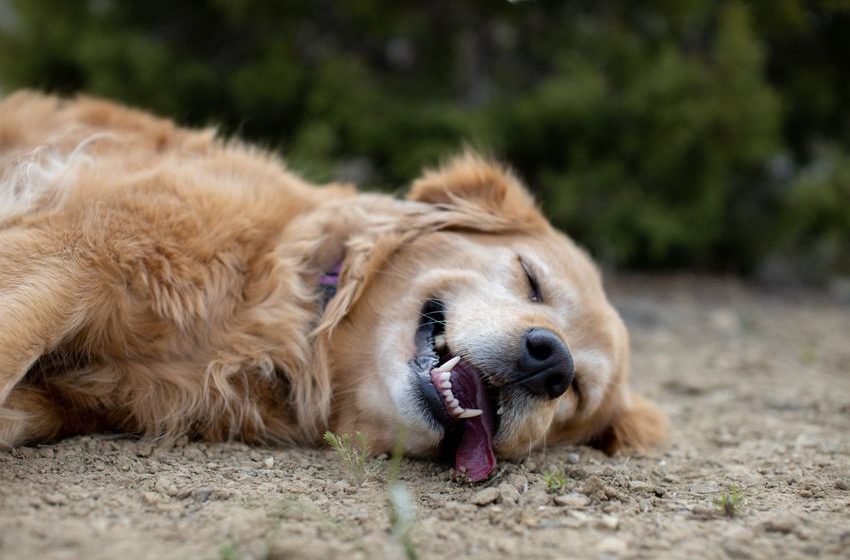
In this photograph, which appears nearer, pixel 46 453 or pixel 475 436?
pixel 46 453

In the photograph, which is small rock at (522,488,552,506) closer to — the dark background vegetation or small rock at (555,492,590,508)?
small rock at (555,492,590,508)

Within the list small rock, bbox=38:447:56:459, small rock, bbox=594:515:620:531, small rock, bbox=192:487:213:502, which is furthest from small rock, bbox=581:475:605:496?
small rock, bbox=38:447:56:459

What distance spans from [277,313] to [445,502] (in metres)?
1.06

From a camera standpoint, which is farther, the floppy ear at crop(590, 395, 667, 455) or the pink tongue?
the floppy ear at crop(590, 395, 667, 455)

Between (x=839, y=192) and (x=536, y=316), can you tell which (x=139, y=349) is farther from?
(x=839, y=192)

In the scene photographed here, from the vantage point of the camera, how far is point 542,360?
2.77 m

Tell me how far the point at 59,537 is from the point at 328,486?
0.82 metres

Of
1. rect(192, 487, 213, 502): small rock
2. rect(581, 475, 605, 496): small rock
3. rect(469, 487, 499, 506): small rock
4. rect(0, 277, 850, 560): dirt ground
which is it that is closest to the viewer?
rect(0, 277, 850, 560): dirt ground

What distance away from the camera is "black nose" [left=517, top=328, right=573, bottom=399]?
9.06 feet

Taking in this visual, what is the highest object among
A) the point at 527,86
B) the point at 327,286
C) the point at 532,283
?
the point at 527,86

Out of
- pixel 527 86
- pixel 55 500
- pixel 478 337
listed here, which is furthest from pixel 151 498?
pixel 527 86

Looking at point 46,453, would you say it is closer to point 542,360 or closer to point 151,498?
point 151,498

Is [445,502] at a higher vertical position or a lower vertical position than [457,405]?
lower

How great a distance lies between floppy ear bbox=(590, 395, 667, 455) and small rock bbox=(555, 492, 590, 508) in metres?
0.92
